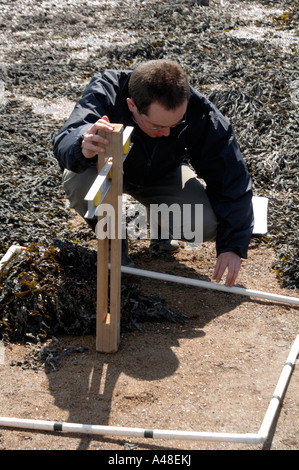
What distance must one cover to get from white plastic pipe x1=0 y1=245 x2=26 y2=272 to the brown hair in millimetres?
1244

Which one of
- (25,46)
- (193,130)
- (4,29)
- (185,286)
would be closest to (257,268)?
(185,286)

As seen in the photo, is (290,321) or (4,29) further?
(4,29)

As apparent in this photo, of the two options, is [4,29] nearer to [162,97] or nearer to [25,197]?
[25,197]

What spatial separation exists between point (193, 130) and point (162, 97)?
1.87 ft

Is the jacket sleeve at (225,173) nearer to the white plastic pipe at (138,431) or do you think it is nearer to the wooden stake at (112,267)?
the wooden stake at (112,267)

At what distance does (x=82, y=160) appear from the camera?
3.24m

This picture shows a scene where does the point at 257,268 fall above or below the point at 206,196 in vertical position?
below


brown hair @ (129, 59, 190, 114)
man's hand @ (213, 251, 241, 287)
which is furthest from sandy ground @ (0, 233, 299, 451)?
brown hair @ (129, 59, 190, 114)

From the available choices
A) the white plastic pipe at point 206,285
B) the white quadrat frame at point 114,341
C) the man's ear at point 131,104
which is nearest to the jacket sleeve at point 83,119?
the man's ear at point 131,104

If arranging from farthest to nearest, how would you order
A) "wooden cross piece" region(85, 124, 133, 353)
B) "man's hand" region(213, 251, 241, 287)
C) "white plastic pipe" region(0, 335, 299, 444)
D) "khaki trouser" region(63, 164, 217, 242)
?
"khaki trouser" region(63, 164, 217, 242)
"man's hand" region(213, 251, 241, 287)
"wooden cross piece" region(85, 124, 133, 353)
"white plastic pipe" region(0, 335, 299, 444)

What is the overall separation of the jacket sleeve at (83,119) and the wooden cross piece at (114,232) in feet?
0.91

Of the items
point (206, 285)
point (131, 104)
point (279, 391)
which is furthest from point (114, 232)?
point (279, 391)

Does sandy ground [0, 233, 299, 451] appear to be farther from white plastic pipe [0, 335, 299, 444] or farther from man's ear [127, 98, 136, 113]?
man's ear [127, 98, 136, 113]

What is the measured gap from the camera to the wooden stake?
9.48 ft
